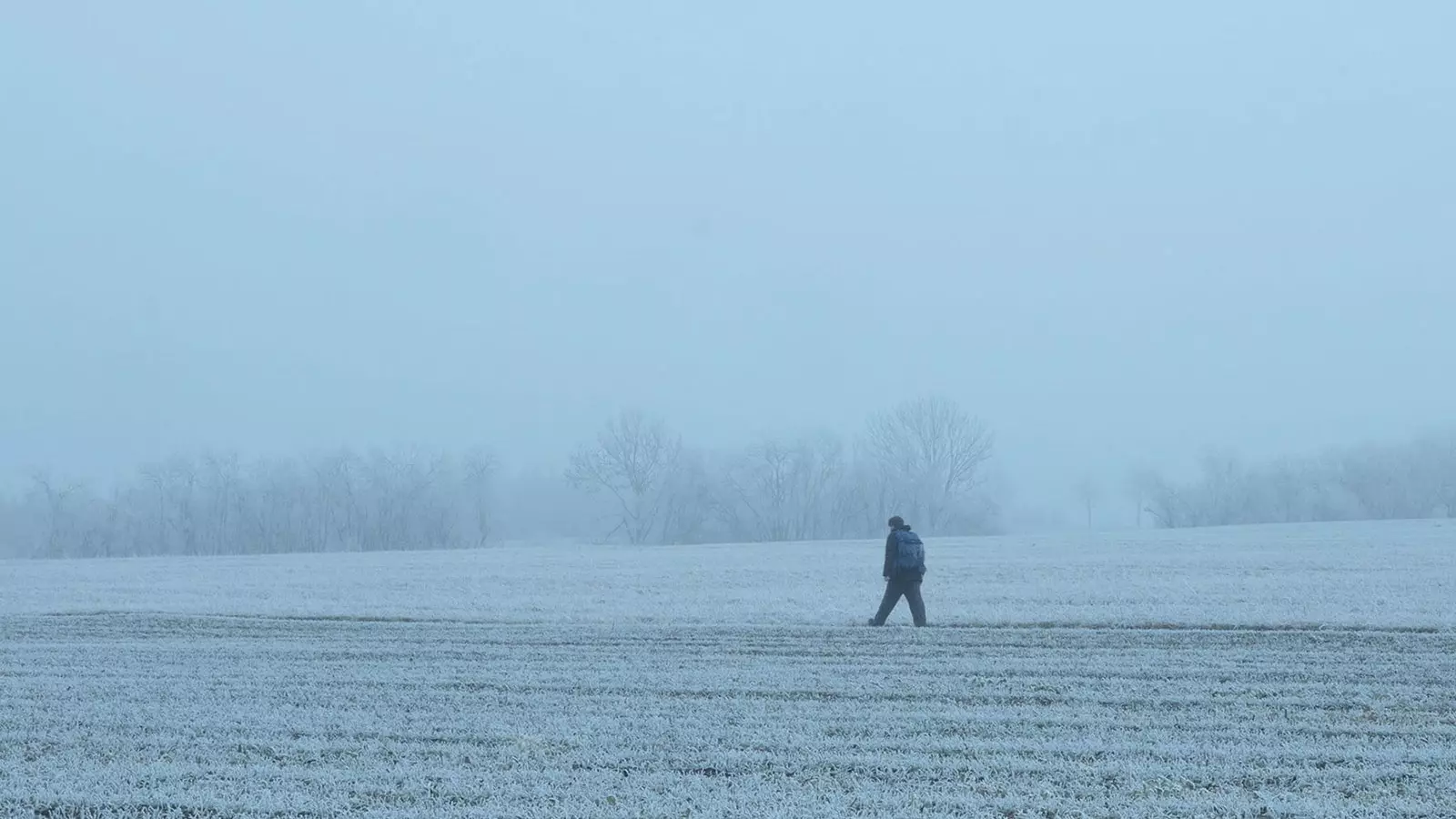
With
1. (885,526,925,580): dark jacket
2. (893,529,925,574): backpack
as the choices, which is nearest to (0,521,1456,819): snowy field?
(885,526,925,580): dark jacket

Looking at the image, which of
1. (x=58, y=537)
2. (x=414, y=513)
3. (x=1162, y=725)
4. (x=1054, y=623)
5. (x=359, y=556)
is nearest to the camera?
(x=1162, y=725)

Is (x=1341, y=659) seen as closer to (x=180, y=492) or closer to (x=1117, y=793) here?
(x=1117, y=793)

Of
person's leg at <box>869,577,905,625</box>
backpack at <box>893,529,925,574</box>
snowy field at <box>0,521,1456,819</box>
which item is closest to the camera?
snowy field at <box>0,521,1456,819</box>

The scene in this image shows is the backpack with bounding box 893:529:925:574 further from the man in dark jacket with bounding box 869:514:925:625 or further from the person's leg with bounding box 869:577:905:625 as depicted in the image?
the person's leg with bounding box 869:577:905:625

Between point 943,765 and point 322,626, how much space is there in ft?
44.5

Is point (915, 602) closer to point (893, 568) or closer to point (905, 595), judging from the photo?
point (905, 595)

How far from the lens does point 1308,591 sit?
2377 cm

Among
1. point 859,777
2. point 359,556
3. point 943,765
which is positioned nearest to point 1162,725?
point 943,765

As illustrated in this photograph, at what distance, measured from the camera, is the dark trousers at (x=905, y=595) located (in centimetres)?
1830

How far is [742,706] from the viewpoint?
11.6 meters

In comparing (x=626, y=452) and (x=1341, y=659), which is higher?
(x=626, y=452)

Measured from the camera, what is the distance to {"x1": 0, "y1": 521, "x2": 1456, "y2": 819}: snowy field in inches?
328

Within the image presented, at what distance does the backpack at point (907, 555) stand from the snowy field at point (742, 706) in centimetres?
90

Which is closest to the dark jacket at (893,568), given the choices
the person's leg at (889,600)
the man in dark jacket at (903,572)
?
the man in dark jacket at (903,572)
